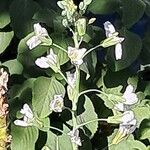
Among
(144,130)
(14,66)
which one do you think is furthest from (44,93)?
(144,130)

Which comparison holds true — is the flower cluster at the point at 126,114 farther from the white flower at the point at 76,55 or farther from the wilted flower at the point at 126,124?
the white flower at the point at 76,55

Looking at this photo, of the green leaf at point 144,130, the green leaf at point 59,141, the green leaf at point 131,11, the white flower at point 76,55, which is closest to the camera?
the white flower at point 76,55

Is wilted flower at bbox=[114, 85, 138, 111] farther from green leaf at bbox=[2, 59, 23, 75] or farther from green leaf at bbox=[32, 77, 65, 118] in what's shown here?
green leaf at bbox=[2, 59, 23, 75]

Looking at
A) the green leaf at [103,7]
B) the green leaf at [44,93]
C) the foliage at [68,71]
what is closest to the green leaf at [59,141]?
the foliage at [68,71]

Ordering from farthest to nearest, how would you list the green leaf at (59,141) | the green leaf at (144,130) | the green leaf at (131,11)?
the green leaf at (144,130) → the green leaf at (131,11) → the green leaf at (59,141)

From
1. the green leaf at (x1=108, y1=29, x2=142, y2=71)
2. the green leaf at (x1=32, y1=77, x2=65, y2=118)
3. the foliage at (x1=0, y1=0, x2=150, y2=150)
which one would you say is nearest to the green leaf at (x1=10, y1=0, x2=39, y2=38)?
the foliage at (x1=0, y1=0, x2=150, y2=150)

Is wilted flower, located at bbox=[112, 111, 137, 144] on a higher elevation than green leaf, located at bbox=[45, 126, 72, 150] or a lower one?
higher
